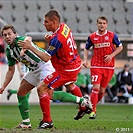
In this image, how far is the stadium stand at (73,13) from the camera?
929 inches

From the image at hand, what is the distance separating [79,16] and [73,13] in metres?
0.30

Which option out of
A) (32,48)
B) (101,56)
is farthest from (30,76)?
(101,56)

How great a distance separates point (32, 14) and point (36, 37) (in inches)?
89.6

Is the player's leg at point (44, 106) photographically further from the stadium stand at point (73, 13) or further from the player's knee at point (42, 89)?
the stadium stand at point (73, 13)

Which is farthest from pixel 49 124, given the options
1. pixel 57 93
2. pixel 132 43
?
pixel 132 43

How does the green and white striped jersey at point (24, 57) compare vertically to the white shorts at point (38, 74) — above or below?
above

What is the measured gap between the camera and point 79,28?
24125 mm

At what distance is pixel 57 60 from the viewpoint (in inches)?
330

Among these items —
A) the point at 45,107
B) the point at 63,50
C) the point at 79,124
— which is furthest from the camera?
the point at 79,124

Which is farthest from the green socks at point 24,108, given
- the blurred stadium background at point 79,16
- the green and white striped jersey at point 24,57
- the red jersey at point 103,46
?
the blurred stadium background at point 79,16

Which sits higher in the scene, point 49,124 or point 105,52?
point 105,52

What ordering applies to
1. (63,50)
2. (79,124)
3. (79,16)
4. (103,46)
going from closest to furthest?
(63,50)
(79,124)
(103,46)
(79,16)

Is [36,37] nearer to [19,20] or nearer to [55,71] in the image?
[19,20]

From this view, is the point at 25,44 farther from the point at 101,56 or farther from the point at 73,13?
the point at 73,13
